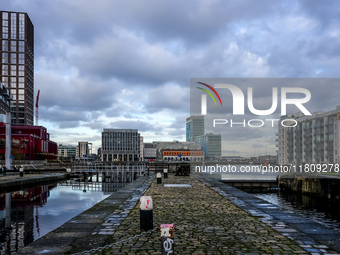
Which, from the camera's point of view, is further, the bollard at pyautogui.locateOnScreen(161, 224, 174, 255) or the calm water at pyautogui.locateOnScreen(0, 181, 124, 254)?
the calm water at pyautogui.locateOnScreen(0, 181, 124, 254)

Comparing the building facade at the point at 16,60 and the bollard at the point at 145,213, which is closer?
the bollard at the point at 145,213

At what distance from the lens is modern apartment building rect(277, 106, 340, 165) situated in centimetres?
10895

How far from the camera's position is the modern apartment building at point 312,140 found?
109 meters

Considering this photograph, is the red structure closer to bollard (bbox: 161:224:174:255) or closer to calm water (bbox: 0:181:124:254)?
calm water (bbox: 0:181:124:254)

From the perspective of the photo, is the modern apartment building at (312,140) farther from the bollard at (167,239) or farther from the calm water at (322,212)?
the bollard at (167,239)

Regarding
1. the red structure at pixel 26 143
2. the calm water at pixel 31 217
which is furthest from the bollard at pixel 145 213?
the red structure at pixel 26 143

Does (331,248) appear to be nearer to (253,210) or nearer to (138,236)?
(138,236)

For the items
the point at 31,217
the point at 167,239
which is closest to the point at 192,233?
the point at 167,239

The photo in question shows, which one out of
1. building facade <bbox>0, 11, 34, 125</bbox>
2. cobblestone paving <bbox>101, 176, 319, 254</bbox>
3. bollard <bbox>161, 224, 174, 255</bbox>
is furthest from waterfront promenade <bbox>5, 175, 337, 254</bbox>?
building facade <bbox>0, 11, 34, 125</bbox>

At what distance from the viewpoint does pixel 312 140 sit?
123 meters

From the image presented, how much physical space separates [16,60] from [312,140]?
14335cm

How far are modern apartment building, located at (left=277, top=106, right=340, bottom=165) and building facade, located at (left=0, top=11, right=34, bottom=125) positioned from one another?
12579 centimetres

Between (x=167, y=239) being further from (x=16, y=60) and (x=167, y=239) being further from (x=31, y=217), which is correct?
(x=16, y=60)

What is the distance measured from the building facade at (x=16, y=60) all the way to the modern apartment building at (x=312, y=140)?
126 metres
